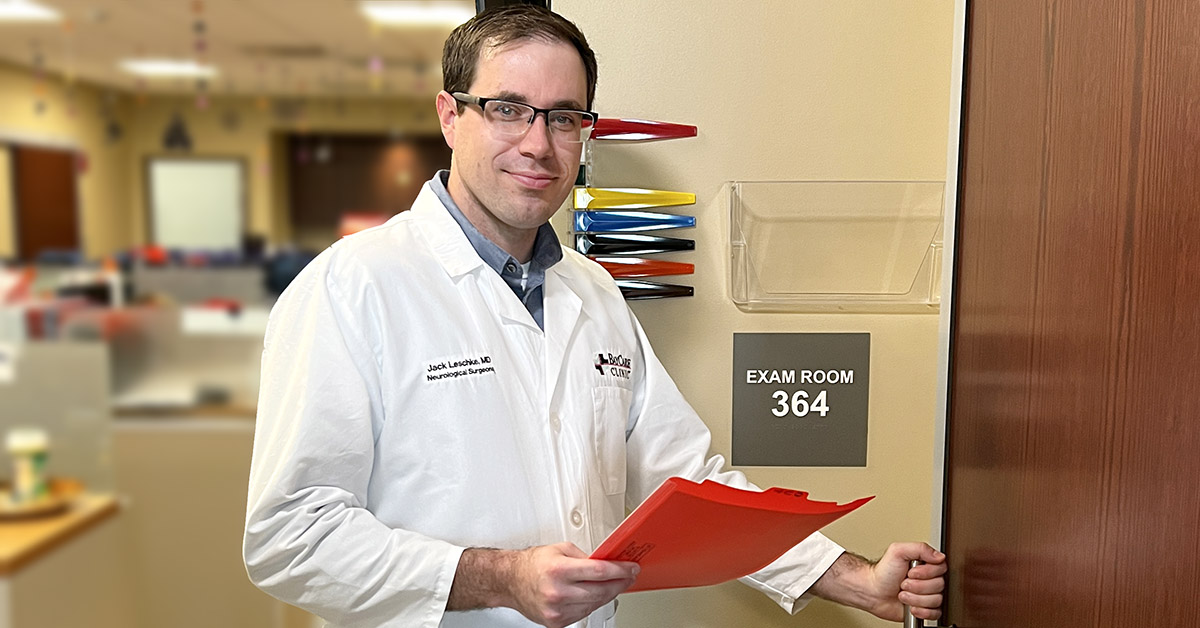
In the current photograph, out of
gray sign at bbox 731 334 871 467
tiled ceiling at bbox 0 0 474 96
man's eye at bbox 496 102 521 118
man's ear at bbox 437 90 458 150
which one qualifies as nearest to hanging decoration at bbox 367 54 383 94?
tiled ceiling at bbox 0 0 474 96

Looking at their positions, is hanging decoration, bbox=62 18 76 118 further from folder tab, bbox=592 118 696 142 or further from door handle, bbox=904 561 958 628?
door handle, bbox=904 561 958 628

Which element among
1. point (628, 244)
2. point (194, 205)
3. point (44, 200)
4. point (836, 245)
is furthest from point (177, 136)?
point (836, 245)

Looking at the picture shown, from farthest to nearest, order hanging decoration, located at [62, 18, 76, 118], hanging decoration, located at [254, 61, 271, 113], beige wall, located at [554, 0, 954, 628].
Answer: beige wall, located at [554, 0, 954, 628], hanging decoration, located at [254, 61, 271, 113], hanging decoration, located at [62, 18, 76, 118]

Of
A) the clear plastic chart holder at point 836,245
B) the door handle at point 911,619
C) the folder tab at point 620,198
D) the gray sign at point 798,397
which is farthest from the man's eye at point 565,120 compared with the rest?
the door handle at point 911,619

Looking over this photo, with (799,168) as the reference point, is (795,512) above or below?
below

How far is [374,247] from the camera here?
116 centimetres

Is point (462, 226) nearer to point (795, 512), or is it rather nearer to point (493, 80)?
point (493, 80)

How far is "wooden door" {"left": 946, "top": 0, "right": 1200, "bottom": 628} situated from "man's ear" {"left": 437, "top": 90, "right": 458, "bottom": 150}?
70 centimetres

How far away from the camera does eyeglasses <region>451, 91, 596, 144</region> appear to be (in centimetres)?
115

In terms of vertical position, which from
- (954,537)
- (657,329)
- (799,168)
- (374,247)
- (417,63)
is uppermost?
(417,63)

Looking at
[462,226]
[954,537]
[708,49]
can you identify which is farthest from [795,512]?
[708,49]

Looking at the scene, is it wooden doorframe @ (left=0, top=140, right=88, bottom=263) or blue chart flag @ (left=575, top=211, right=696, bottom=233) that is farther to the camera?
blue chart flag @ (left=575, top=211, right=696, bottom=233)

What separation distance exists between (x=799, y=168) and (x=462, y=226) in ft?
1.90

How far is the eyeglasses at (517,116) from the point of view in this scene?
1.15 m
